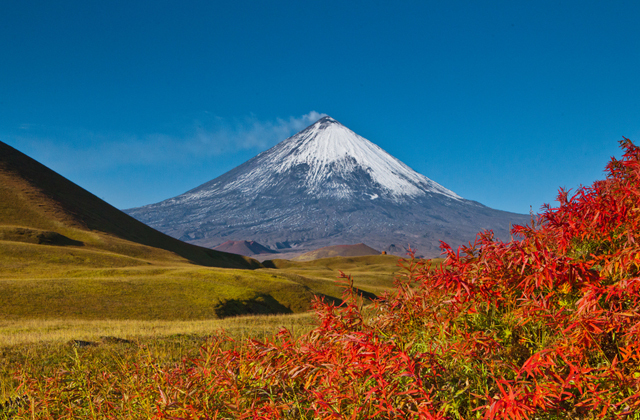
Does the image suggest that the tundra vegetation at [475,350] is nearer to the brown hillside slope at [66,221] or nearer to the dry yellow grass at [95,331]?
the dry yellow grass at [95,331]

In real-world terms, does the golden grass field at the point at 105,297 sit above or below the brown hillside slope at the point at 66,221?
below

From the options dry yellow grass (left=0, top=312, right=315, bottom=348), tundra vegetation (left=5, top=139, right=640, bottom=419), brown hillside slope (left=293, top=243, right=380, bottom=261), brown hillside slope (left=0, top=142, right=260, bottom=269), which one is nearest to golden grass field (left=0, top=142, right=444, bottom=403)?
dry yellow grass (left=0, top=312, right=315, bottom=348)

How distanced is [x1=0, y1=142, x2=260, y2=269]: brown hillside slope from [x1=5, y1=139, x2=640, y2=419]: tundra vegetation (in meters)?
51.5

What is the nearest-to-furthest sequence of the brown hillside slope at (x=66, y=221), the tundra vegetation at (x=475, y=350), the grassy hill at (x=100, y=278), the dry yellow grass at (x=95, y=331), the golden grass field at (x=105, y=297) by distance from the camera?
the tundra vegetation at (x=475, y=350) → the golden grass field at (x=105, y=297) → the dry yellow grass at (x=95, y=331) → the grassy hill at (x=100, y=278) → the brown hillside slope at (x=66, y=221)

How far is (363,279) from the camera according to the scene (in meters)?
53.5

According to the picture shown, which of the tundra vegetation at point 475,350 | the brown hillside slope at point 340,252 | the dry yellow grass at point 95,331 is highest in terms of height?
the brown hillside slope at point 340,252

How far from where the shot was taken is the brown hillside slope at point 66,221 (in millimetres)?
49562

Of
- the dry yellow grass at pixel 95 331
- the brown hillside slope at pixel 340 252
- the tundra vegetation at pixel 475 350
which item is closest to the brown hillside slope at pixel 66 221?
the dry yellow grass at pixel 95 331

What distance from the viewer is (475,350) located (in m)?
2.52

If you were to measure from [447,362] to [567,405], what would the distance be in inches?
28.6

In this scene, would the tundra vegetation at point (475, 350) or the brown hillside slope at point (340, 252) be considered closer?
the tundra vegetation at point (475, 350)

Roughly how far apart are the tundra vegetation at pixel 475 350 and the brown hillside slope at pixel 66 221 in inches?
2028

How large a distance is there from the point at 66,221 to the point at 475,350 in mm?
66017

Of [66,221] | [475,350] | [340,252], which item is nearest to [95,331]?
[475,350]
